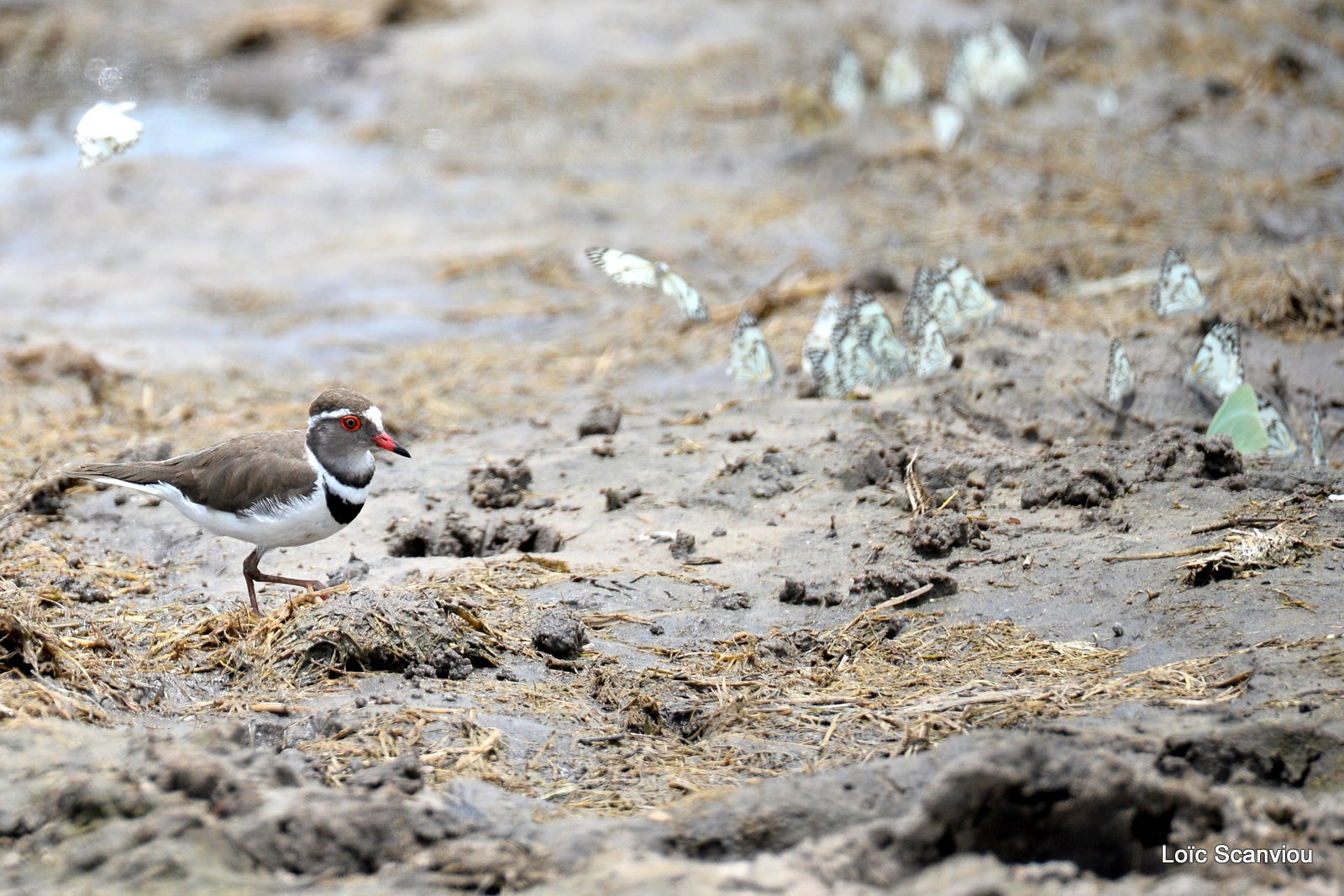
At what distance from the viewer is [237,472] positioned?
5.81m

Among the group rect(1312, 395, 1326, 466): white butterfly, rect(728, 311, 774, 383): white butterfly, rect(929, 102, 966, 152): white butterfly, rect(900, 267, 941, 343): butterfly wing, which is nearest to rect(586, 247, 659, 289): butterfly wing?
rect(728, 311, 774, 383): white butterfly

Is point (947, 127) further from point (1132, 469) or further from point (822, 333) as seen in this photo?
point (1132, 469)

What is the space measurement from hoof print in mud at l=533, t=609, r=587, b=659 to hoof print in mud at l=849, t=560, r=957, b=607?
3.98ft

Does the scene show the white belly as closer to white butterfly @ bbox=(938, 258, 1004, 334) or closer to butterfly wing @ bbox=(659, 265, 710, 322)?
butterfly wing @ bbox=(659, 265, 710, 322)

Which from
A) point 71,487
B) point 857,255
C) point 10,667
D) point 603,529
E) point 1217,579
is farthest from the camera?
point 857,255

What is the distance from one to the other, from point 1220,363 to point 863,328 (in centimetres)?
194

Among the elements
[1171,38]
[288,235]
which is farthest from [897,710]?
[1171,38]

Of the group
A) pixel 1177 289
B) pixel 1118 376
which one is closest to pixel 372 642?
pixel 1118 376

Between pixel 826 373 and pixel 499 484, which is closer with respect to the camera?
pixel 499 484

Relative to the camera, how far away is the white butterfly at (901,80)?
14539 millimetres

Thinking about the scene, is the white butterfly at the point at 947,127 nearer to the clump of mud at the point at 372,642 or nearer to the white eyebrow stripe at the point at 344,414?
the white eyebrow stripe at the point at 344,414

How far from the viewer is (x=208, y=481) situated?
588cm

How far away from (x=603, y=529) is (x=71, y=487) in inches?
117

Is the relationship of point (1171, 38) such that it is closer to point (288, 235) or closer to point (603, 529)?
point (288, 235)
